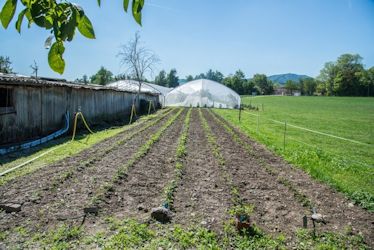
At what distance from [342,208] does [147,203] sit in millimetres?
3758

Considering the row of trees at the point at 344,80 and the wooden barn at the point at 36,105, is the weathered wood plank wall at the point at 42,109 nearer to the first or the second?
the wooden barn at the point at 36,105

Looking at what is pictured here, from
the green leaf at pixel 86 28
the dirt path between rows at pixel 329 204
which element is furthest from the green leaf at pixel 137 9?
the dirt path between rows at pixel 329 204

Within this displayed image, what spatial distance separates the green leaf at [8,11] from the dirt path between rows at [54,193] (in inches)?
148

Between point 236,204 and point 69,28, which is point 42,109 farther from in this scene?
point 69,28

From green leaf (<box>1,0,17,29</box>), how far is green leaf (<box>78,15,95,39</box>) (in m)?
0.24

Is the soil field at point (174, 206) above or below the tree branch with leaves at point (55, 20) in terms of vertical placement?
below

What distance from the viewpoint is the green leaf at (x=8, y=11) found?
3.35ft

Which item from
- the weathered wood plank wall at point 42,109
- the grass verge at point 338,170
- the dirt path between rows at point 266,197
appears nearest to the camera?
the dirt path between rows at point 266,197

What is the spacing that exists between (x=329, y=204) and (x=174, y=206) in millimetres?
3090

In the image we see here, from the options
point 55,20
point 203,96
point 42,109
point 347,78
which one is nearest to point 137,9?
point 55,20

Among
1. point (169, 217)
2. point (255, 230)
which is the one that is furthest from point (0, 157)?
point (255, 230)

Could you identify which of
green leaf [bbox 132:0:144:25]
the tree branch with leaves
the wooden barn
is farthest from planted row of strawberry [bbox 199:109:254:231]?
the wooden barn

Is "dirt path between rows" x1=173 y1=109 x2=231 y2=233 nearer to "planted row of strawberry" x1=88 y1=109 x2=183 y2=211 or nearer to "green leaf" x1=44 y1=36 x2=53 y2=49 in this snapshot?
"planted row of strawberry" x1=88 y1=109 x2=183 y2=211

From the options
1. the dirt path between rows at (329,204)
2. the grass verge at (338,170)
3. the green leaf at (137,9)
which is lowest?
the dirt path between rows at (329,204)
